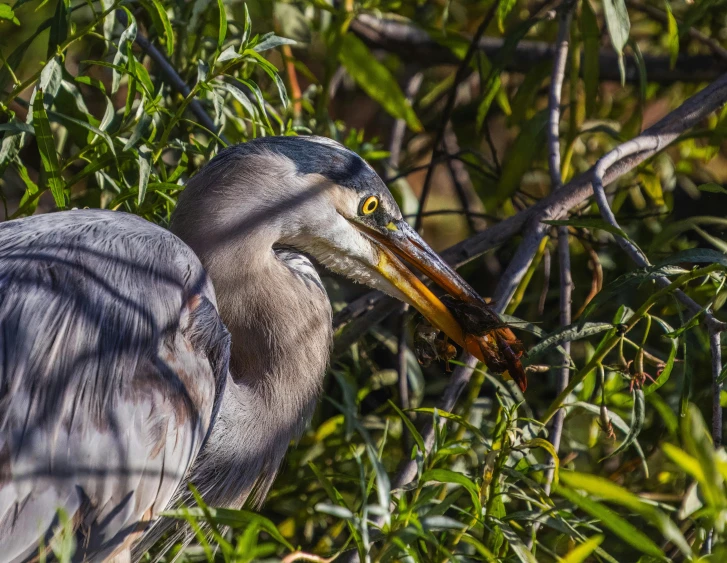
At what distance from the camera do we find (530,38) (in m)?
3.02

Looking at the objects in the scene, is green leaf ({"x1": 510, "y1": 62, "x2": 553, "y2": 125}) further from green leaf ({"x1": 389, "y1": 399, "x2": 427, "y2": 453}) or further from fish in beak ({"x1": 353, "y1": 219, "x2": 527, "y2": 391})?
green leaf ({"x1": 389, "y1": 399, "x2": 427, "y2": 453})

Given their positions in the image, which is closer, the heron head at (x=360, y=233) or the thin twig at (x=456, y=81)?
the heron head at (x=360, y=233)

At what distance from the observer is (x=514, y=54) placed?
2891 mm

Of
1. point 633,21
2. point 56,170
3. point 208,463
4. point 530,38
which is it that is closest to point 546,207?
point 208,463

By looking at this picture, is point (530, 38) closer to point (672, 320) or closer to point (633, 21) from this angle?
point (633, 21)

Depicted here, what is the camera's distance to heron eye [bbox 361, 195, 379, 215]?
1861mm

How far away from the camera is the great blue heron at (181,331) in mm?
1441

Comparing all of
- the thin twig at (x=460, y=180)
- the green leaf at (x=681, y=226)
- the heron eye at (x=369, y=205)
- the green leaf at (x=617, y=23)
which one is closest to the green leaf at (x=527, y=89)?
the thin twig at (x=460, y=180)

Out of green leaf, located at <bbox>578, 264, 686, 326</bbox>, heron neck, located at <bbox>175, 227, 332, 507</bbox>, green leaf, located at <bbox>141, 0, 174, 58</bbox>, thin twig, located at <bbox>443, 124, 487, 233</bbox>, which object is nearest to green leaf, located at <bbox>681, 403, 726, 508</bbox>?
green leaf, located at <bbox>578, 264, 686, 326</bbox>

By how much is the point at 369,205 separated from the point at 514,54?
1282 millimetres

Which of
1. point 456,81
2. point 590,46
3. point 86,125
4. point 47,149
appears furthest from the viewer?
→ point 456,81

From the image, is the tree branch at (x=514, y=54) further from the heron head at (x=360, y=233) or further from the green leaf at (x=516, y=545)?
the green leaf at (x=516, y=545)

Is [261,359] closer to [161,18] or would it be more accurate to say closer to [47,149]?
[47,149]

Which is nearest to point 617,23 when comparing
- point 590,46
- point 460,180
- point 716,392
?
point 590,46
